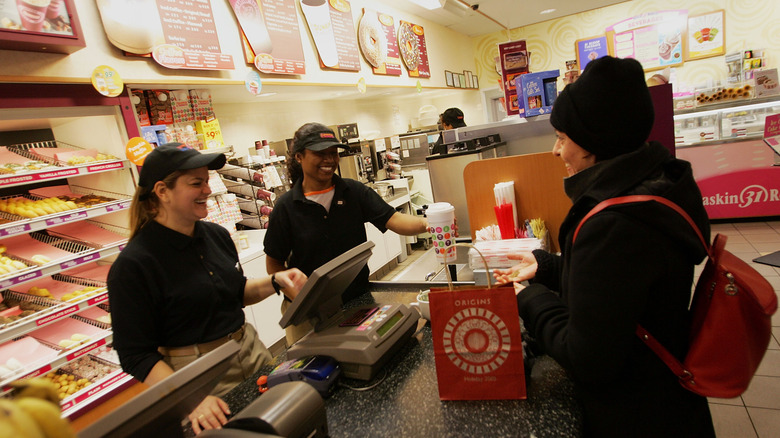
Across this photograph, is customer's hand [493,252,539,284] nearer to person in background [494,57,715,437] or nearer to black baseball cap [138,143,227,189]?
person in background [494,57,715,437]

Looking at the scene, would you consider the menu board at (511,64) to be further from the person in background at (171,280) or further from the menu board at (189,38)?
the person in background at (171,280)

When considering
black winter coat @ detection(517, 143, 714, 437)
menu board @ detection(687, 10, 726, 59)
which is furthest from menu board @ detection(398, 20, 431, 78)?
black winter coat @ detection(517, 143, 714, 437)

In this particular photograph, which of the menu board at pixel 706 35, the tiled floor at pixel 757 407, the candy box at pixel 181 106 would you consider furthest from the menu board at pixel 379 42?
the menu board at pixel 706 35

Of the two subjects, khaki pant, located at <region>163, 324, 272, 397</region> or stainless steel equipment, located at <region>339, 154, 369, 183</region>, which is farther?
stainless steel equipment, located at <region>339, 154, 369, 183</region>

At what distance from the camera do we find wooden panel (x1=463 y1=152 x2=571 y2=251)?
230 centimetres

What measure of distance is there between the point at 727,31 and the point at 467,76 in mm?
4649

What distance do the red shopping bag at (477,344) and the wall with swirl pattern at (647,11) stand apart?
325 inches

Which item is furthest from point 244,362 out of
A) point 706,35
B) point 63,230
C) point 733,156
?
point 706,35

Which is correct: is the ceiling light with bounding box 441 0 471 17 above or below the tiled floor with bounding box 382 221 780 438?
above

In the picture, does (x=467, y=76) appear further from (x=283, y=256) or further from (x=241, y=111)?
(x=283, y=256)

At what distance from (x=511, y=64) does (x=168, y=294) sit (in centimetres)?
315

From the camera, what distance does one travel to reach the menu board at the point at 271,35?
11.3 feet

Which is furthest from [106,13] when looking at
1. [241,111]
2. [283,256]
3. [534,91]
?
[534,91]

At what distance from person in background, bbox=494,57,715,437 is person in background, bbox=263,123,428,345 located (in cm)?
137
